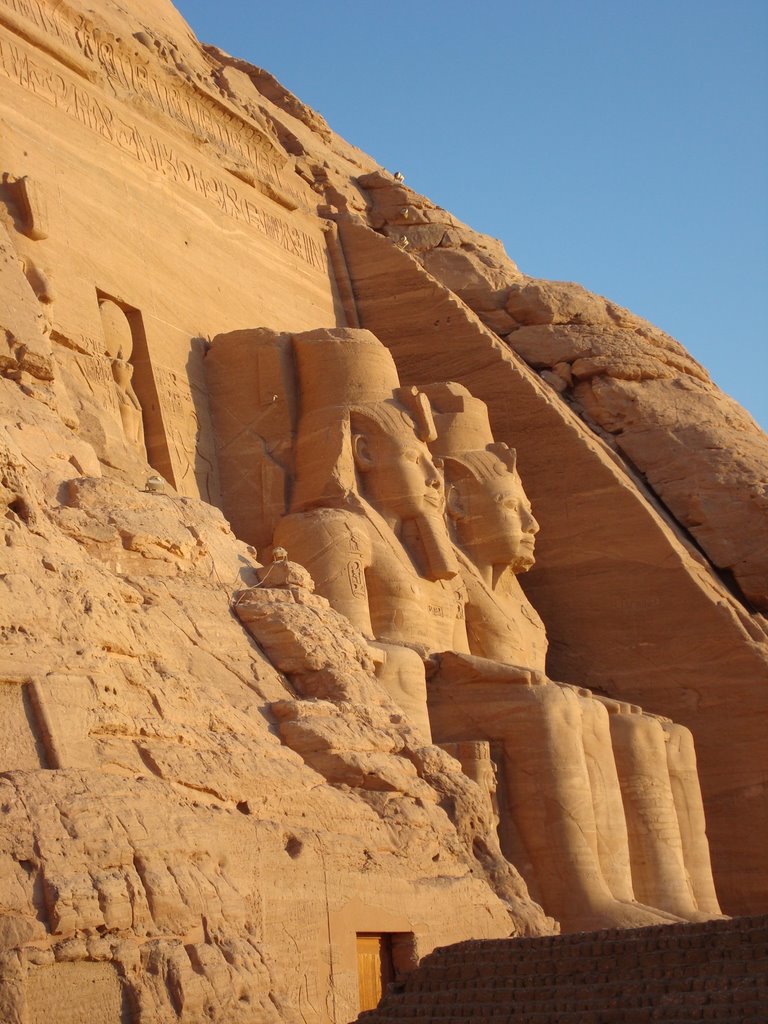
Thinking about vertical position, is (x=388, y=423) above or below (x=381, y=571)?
above

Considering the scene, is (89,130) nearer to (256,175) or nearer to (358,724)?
(256,175)

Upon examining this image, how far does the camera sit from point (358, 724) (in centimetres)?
681

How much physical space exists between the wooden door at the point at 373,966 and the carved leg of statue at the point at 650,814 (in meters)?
4.13

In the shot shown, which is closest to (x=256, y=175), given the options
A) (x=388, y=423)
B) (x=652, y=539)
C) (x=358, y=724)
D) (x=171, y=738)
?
(x=388, y=423)

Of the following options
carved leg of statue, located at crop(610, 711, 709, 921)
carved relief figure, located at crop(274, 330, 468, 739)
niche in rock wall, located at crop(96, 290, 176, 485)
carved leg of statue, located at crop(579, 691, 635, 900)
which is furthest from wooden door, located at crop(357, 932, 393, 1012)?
niche in rock wall, located at crop(96, 290, 176, 485)

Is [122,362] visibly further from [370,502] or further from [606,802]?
[606,802]

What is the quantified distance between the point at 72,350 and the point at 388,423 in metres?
2.18

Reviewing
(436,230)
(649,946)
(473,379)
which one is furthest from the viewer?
(436,230)

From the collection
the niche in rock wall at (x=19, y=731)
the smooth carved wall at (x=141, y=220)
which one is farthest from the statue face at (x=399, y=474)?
the niche in rock wall at (x=19, y=731)

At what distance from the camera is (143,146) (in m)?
12.0

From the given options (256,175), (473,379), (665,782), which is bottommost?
(665,782)

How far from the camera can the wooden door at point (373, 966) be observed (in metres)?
6.05

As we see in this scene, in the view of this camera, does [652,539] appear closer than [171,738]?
No

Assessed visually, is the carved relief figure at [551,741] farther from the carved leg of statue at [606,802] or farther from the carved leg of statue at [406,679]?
the carved leg of statue at [406,679]
